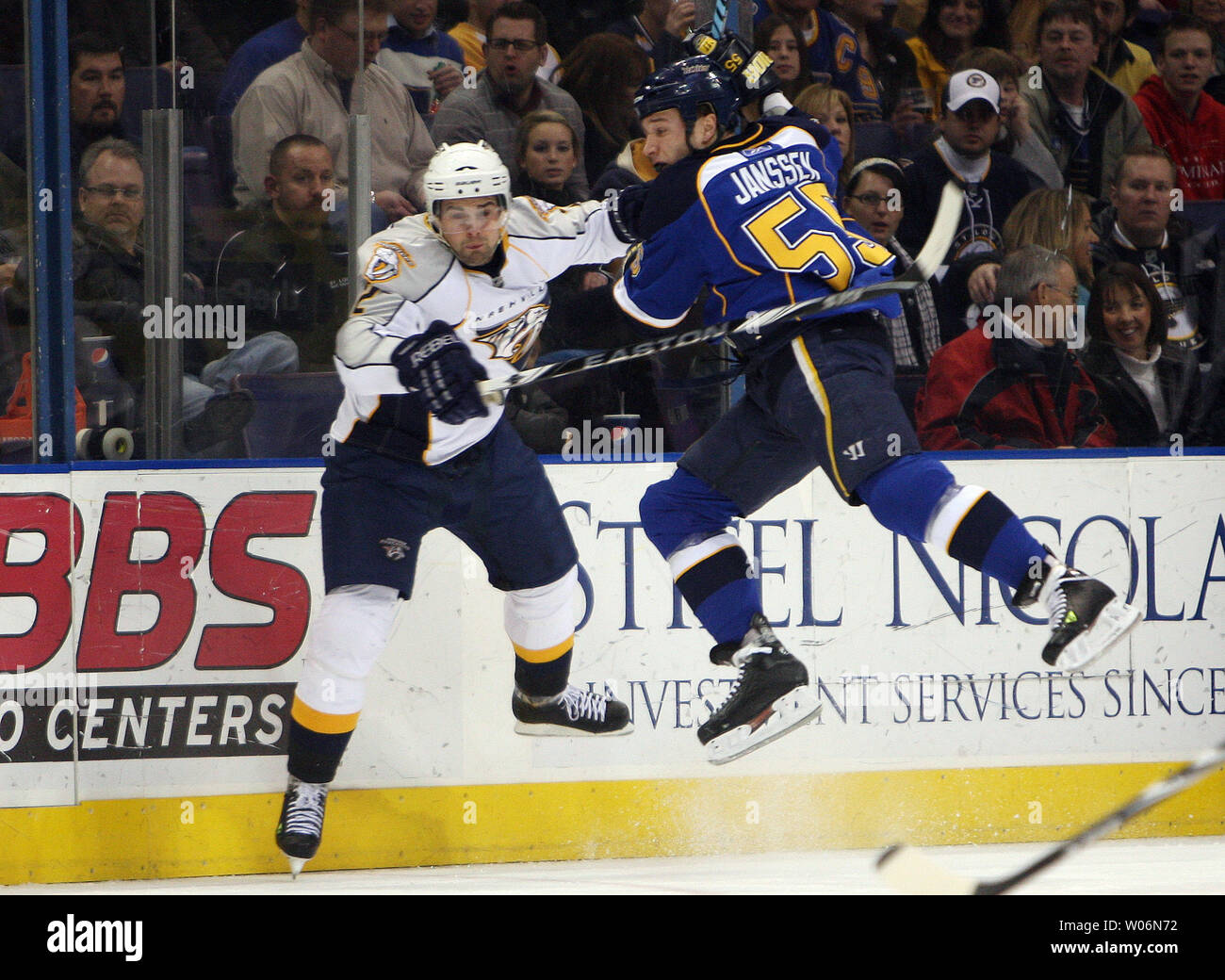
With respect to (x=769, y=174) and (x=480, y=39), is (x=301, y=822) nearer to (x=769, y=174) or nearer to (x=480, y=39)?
(x=769, y=174)

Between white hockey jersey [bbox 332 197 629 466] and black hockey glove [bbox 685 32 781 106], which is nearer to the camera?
black hockey glove [bbox 685 32 781 106]

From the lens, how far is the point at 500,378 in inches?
138

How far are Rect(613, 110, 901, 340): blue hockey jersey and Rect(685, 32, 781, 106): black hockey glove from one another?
82 millimetres

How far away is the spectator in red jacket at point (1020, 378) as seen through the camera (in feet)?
13.3

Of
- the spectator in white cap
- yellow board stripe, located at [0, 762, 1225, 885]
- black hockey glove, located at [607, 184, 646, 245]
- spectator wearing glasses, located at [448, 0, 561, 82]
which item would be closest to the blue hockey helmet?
black hockey glove, located at [607, 184, 646, 245]

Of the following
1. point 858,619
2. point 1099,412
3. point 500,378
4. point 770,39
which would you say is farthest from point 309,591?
point 1099,412

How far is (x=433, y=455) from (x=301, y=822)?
0.97 meters

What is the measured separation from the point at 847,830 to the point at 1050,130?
6.84ft

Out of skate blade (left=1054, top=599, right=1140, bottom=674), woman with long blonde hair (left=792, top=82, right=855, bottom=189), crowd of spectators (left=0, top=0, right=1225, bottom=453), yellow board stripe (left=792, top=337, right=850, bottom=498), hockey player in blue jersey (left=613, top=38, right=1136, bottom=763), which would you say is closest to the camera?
skate blade (left=1054, top=599, right=1140, bottom=674)

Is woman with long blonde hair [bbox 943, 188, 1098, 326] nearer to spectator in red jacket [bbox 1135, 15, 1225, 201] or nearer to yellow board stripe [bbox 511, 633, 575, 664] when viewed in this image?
spectator in red jacket [bbox 1135, 15, 1225, 201]

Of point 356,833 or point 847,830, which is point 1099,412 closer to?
point 847,830

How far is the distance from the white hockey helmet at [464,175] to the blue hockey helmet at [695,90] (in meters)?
0.42

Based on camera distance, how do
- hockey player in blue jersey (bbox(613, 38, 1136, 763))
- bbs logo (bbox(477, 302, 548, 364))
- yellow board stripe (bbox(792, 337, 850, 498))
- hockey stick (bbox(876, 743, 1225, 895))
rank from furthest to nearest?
bbs logo (bbox(477, 302, 548, 364)), yellow board stripe (bbox(792, 337, 850, 498)), hockey player in blue jersey (bbox(613, 38, 1136, 763)), hockey stick (bbox(876, 743, 1225, 895))

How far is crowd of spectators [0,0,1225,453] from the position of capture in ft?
12.3
